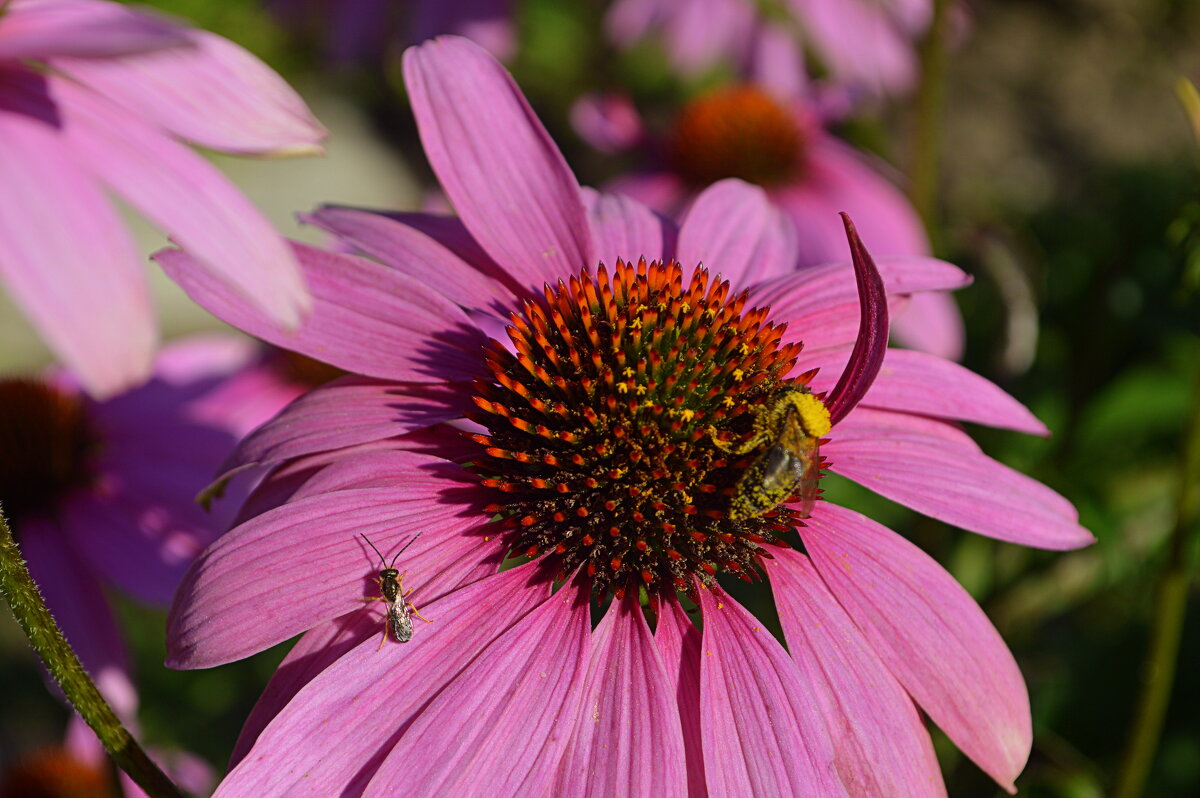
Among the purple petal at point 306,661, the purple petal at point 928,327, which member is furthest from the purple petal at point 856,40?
the purple petal at point 306,661

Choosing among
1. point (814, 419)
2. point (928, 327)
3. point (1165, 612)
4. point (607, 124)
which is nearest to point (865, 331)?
point (814, 419)

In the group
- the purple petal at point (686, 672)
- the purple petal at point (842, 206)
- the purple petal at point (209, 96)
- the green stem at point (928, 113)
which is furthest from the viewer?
the purple petal at point (842, 206)

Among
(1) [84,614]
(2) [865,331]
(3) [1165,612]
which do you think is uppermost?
(2) [865,331]

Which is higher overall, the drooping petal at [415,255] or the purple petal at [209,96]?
the purple petal at [209,96]

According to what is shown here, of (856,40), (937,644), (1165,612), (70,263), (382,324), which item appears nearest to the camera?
(70,263)

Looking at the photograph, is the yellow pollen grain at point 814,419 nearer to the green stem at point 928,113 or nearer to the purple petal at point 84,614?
the purple petal at point 84,614

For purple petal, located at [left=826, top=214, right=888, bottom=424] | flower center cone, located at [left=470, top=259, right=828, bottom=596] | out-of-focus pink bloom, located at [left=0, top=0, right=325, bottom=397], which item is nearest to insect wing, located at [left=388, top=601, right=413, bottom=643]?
flower center cone, located at [left=470, top=259, right=828, bottom=596]

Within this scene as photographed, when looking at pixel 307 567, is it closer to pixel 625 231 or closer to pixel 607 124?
pixel 625 231
